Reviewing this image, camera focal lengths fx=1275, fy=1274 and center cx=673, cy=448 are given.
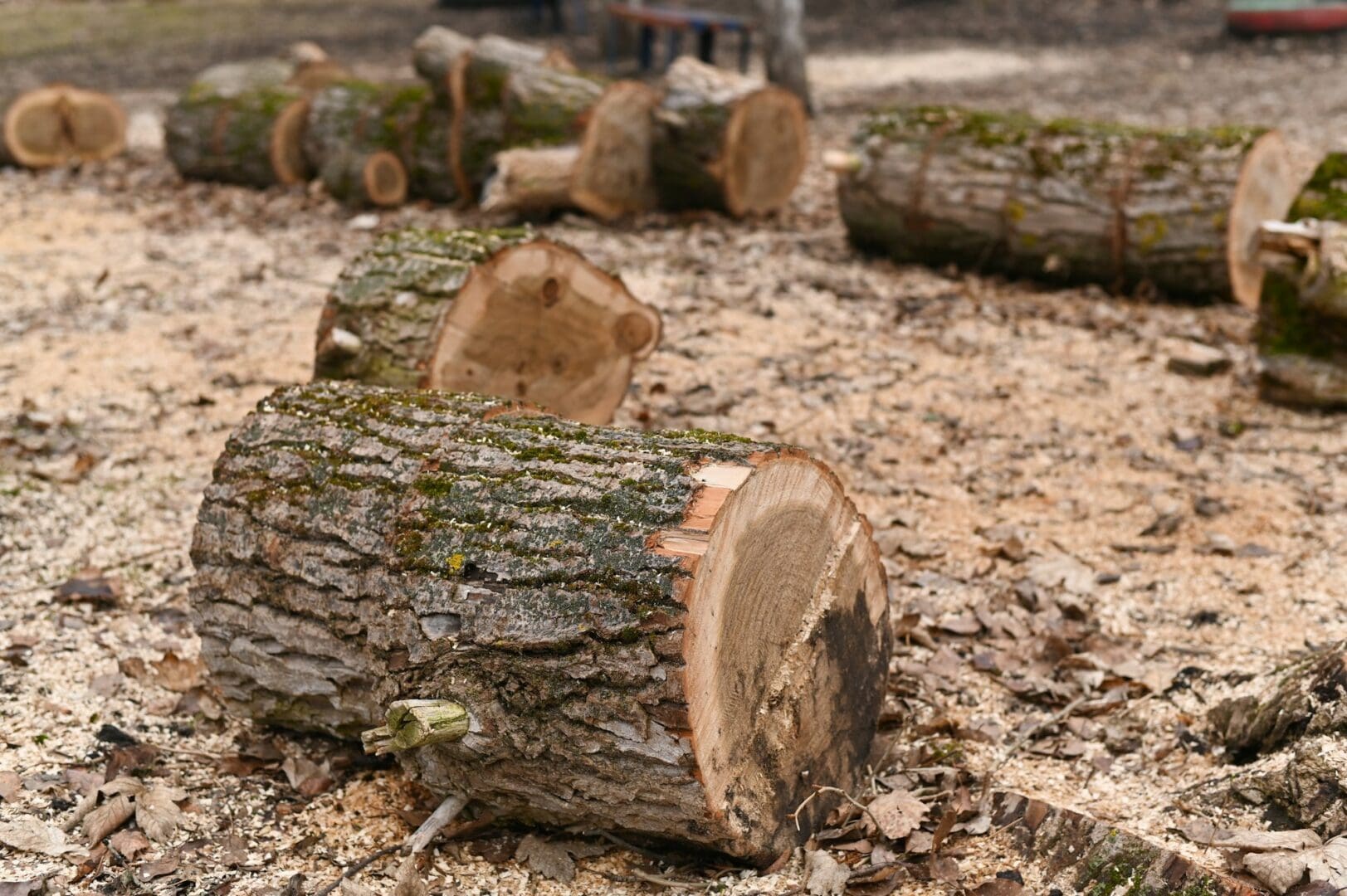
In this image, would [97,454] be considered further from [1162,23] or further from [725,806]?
[1162,23]

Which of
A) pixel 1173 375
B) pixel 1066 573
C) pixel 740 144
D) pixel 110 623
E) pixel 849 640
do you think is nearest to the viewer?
pixel 849 640

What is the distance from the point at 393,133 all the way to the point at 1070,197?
474 cm

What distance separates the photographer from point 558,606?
8.93 feet

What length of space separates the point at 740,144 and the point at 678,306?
2.18 m

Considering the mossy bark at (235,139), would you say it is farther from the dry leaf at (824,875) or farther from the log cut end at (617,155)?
the dry leaf at (824,875)

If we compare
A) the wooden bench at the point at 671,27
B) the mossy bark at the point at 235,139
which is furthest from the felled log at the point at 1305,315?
the wooden bench at the point at 671,27

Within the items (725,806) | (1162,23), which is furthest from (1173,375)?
(1162,23)

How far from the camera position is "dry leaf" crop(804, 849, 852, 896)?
283cm

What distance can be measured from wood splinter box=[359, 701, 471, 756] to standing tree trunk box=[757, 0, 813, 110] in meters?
10.1

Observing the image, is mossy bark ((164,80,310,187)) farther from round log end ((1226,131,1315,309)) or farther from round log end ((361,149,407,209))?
round log end ((1226,131,1315,309))

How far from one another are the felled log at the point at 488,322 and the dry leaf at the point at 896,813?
7.44 ft

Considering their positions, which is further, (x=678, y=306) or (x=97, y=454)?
(x=678, y=306)

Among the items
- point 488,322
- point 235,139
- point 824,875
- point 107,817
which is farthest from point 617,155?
point 824,875

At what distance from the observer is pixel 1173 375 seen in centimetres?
612
